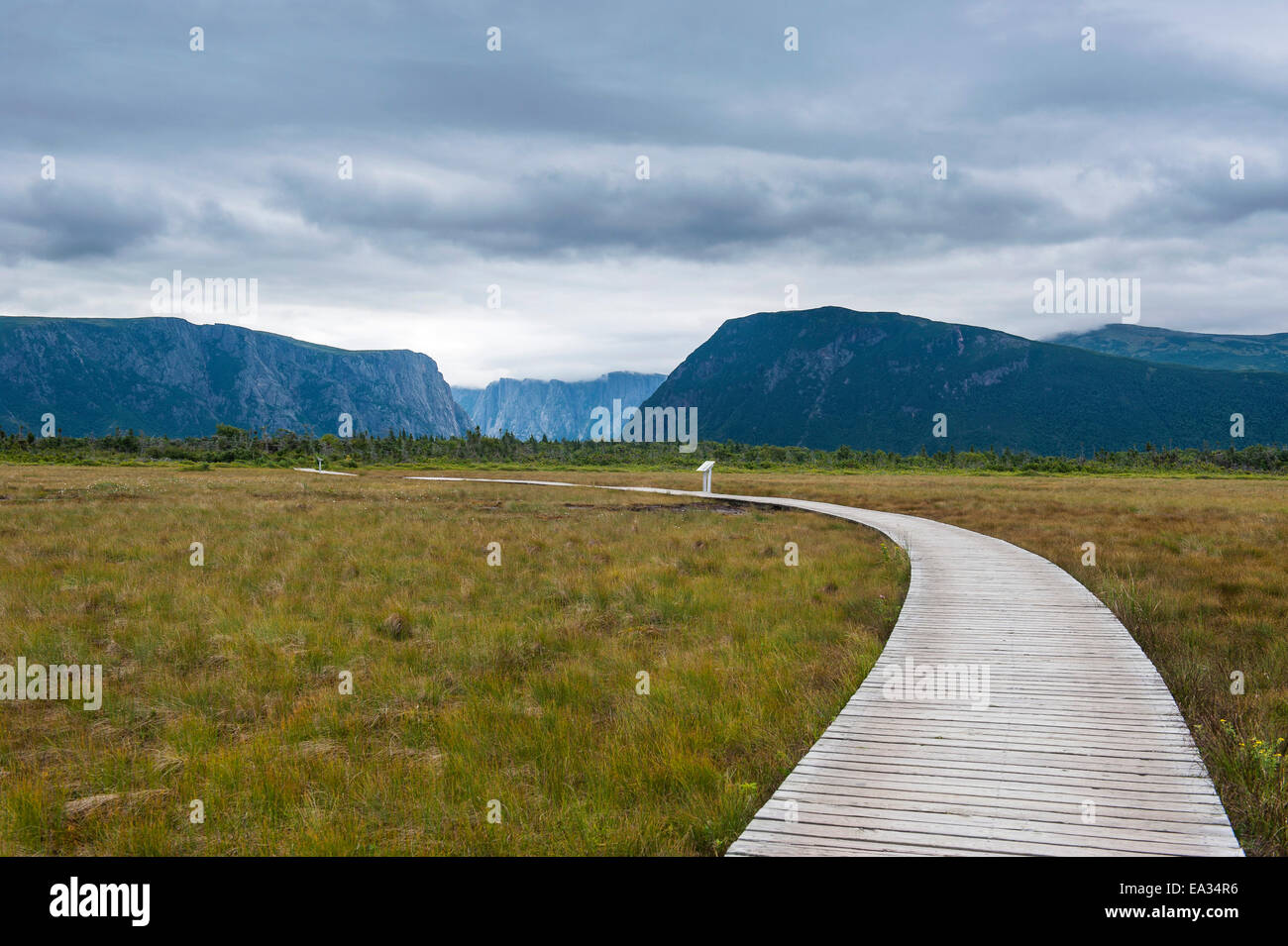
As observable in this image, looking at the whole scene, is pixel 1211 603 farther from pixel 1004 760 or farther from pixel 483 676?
pixel 483 676

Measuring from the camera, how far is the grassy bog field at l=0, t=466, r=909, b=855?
5.07 m

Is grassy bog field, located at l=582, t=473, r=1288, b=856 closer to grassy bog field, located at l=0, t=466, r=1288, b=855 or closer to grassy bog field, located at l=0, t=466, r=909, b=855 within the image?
grassy bog field, located at l=0, t=466, r=1288, b=855

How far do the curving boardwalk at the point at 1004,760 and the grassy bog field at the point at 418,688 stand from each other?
0.54m

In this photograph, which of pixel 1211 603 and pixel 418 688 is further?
pixel 1211 603

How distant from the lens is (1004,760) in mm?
5262

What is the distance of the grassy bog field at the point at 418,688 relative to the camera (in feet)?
16.6

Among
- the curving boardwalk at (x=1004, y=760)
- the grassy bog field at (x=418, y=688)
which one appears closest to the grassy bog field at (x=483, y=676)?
the grassy bog field at (x=418, y=688)

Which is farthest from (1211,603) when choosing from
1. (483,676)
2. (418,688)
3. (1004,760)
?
(418,688)

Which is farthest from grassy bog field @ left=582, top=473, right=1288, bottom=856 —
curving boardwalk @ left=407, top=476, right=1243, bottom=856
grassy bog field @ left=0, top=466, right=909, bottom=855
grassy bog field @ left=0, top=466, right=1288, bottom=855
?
grassy bog field @ left=0, top=466, right=909, bottom=855

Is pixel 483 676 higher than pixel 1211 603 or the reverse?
the reverse

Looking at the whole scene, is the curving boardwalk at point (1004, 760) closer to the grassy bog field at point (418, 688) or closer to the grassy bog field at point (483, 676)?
the grassy bog field at point (483, 676)

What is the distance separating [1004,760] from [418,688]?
228 inches
